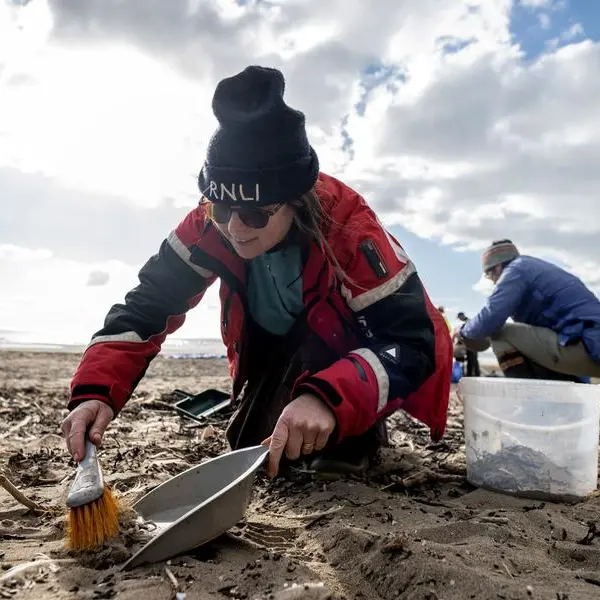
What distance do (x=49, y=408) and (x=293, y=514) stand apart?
3.24 metres

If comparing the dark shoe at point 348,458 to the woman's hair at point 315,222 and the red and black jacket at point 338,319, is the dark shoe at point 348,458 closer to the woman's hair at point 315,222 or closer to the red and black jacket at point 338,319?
the red and black jacket at point 338,319

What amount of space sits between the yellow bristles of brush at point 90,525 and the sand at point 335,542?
4cm

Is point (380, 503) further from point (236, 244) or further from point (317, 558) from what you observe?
point (236, 244)

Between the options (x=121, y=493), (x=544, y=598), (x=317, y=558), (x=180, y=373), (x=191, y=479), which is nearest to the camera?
(x=544, y=598)

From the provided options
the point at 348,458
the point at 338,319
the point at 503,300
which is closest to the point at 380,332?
the point at 338,319

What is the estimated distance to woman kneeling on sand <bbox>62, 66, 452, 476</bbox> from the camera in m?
2.15

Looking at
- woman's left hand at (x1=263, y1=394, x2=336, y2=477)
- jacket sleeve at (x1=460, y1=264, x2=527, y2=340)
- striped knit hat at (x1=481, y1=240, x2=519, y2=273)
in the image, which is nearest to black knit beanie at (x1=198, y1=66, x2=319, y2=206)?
woman's left hand at (x1=263, y1=394, x2=336, y2=477)

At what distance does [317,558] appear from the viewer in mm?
1803

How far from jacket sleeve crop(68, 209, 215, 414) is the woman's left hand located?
2.61 ft

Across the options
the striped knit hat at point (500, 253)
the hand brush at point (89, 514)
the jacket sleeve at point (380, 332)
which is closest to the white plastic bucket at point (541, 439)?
the jacket sleeve at point (380, 332)

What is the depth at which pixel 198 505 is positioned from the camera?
1856 mm

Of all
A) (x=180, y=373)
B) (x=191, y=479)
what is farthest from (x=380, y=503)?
(x=180, y=373)

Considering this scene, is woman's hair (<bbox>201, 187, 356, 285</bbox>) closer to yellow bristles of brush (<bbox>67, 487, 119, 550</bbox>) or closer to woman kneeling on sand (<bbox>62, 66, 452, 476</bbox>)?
woman kneeling on sand (<bbox>62, 66, 452, 476</bbox>)

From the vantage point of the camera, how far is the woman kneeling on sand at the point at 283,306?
215 centimetres
